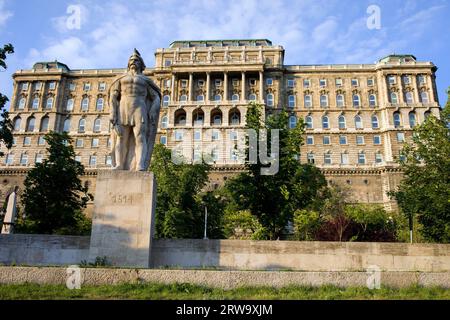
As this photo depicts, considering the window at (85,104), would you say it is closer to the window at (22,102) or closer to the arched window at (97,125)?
the arched window at (97,125)

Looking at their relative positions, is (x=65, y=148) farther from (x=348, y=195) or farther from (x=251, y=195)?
(x=348, y=195)

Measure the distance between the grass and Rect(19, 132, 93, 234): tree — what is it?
33969 millimetres

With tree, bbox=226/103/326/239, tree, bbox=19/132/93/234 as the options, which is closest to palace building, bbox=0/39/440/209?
tree, bbox=19/132/93/234

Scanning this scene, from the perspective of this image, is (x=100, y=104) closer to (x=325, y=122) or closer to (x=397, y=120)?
(x=325, y=122)

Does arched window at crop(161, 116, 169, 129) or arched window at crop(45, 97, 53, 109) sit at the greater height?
arched window at crop(45, 97, 53, 109)

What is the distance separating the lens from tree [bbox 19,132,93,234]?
41312mm

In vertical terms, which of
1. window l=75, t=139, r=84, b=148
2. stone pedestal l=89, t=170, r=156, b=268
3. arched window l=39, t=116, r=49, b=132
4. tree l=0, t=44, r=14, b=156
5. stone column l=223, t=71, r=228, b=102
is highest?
stone column l=223, t=71, r=228, b=102

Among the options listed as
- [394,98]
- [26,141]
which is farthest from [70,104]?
[394,98]

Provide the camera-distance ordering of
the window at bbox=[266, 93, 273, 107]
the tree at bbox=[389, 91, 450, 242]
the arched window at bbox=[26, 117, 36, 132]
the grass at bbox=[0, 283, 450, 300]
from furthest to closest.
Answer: the arched window at bbox=[26, 117, 36, 132], the window at bbox=[266, 93, 273, 107], the tree at bbox=[389, 91, 450, 242], the grass at bbox=[0, 283, 450, 300]

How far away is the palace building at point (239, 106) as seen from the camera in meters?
81.6

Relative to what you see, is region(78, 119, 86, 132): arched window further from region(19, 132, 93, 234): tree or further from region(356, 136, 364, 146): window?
region(356, 136, 364, 146): window

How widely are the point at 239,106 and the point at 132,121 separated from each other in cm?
7051

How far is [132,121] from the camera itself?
14.4 m
